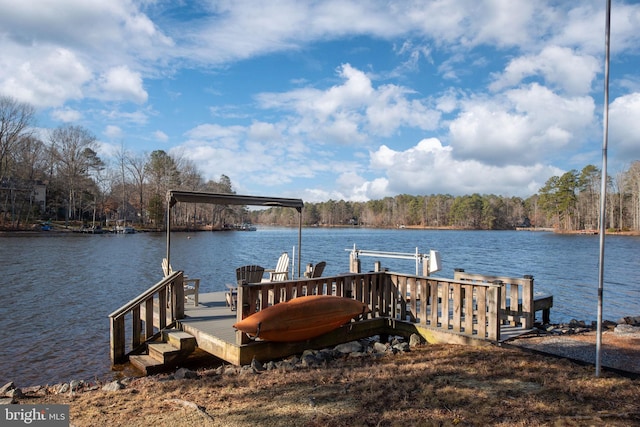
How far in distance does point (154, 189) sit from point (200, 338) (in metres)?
64.2

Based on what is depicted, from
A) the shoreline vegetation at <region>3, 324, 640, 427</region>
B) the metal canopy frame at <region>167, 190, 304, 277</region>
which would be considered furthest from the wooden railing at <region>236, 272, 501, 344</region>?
the metal canopy frame at <region>167, 190, 304, 277</region>

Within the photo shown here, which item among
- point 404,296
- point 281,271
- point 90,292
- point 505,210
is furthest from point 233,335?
point 505,210

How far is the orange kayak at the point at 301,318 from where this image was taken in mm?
5648

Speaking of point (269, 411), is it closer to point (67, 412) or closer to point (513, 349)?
point (67, 412)

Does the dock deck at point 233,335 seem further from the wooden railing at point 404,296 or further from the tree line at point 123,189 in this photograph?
the tree line at point 123,189

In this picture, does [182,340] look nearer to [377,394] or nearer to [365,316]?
[365,316]

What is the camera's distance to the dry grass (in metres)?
3.44

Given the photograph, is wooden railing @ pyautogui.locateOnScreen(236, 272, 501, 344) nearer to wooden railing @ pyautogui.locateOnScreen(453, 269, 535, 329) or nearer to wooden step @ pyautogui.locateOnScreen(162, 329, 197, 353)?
wooden railing @ pyautogui.locateOnScreen(453, 269, 535, 329)

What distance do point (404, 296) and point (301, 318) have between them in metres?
2.05

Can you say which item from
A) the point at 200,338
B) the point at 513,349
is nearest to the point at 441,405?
the point at 513,349

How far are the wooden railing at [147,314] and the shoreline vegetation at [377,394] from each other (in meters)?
1.32

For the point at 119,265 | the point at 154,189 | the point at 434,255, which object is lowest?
the point at 119,265

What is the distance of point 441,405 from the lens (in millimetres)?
3682

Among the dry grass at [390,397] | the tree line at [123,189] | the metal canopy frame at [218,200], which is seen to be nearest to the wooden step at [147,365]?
the dry grass at [390,397]
